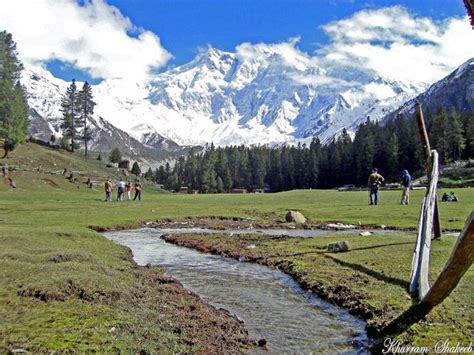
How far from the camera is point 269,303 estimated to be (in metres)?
16.1

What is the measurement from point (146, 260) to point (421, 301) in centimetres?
1632

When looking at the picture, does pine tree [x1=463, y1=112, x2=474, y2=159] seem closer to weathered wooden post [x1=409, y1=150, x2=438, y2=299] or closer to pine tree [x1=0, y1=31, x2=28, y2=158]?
pine tree [x1=0, y1=31, x2=28, y2=158]

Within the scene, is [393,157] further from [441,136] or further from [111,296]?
[111,296]

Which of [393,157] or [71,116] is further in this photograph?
[71,116]

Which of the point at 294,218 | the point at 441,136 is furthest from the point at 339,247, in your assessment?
the point at 441,136

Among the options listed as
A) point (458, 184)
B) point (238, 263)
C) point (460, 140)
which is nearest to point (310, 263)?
point (238, 263)

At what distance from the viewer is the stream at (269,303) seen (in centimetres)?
1234

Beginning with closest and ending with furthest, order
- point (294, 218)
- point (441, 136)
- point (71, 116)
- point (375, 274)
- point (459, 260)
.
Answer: point (459, 260)
point (375, 274)
point (294, 218)
point (441, 136)
point (71, 116)

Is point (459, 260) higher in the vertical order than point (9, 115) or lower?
lower

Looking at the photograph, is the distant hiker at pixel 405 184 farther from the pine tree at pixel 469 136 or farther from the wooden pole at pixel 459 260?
the pine tree at pixel 469 136

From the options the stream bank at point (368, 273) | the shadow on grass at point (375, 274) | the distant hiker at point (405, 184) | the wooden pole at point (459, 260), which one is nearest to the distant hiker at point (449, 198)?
→ the distant hiker at point (405, 184)

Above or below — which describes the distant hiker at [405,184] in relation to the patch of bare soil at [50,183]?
above

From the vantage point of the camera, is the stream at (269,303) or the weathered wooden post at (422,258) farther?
the weathered wooden post at (422,258)

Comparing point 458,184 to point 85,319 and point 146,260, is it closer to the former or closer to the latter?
point 146,260
